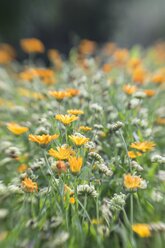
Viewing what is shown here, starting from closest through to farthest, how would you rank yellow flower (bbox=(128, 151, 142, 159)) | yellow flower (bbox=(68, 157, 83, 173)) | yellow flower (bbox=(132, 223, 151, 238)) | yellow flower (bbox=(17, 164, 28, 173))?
yellow flower (bbox=(132, 223, 151, 238))
yellow flower (bbox=(68, 157, 83, 173))
yellow flower (bbox=(128, 151, 142, 159))
yellow flower (bbox=(17, 164, 28, 173))

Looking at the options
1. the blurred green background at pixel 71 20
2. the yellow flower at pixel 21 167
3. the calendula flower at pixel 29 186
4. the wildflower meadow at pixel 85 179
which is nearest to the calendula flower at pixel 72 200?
the wildflower meadow at pixel 85 179

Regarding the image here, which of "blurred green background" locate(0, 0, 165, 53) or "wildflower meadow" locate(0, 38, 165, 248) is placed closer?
"wildflower meadow" locate(0, 38, 165, 248)

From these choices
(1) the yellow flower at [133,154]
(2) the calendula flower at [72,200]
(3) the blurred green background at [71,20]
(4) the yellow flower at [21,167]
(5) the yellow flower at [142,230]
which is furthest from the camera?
(3) the blurred green background at [71,20]

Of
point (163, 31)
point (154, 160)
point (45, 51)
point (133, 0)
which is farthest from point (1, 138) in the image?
point (163, 31)

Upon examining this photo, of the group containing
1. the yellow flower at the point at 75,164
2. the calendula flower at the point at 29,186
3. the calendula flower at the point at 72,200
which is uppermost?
the yellow flower at the point at 75,164

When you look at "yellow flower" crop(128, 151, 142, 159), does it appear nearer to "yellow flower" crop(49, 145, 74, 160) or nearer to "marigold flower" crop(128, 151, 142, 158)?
"marigold flower" crop(128, 151, 142, 158)

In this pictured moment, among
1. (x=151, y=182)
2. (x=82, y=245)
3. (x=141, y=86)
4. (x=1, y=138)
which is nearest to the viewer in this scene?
(x=82, y=245)

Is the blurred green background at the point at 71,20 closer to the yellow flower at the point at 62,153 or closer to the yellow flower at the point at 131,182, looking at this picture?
the yellow flower at the point at 62,153

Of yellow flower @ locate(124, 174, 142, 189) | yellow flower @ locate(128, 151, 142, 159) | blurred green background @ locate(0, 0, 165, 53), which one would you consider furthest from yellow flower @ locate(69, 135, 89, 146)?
blurred green background @ locate(0, 0, 165, 53)

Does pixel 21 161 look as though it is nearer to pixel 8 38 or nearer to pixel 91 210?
pixel 91 210
